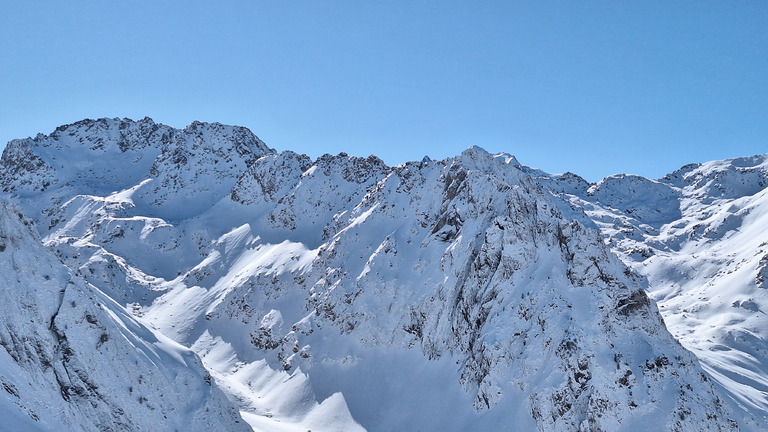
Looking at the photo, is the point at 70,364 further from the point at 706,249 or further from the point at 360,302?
the point at 706,249

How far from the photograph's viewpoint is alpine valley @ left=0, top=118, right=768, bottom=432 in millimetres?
41562

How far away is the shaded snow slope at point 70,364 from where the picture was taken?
112 feet

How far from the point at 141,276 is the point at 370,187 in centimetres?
5400

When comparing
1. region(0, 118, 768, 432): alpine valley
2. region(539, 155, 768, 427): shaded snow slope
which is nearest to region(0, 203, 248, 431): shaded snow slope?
region(0, 118, 768, 432): alpine valley

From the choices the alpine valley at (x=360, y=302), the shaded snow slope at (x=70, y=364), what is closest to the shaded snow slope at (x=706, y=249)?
the alpine valley at (x=360, y=302)

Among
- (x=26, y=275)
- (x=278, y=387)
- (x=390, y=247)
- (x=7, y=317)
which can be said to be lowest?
(x=278, y=387)

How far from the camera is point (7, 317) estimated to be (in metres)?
35.5

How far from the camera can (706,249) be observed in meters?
130

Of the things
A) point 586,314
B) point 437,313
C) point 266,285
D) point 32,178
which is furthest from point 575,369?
point 32,178

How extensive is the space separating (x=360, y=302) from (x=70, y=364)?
1845 inches

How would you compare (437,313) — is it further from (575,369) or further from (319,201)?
(319,201)

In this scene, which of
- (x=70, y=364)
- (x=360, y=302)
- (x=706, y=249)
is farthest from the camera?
(x=706, y=249)

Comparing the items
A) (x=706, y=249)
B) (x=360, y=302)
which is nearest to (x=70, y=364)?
(x=360, y=302)

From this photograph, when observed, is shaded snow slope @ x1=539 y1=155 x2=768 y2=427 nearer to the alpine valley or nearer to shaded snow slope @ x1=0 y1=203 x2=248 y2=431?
the alpine valley
